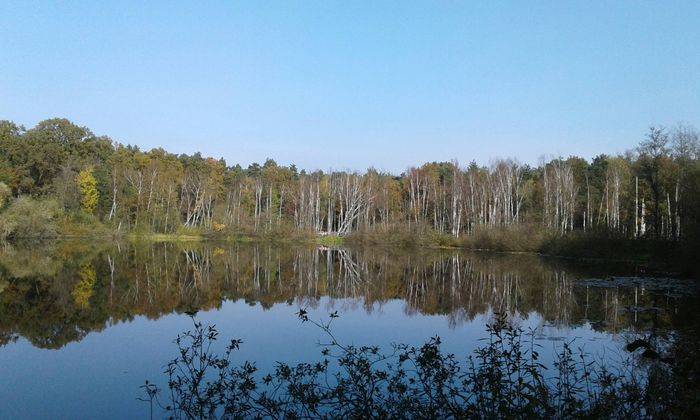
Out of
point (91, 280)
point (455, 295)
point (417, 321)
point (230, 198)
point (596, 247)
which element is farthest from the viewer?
point (230, 198)

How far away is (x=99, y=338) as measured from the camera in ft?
35.3

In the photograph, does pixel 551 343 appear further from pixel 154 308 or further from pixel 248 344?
pixel 154 308

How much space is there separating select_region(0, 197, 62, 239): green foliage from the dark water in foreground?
677 inches

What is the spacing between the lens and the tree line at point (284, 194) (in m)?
45.9

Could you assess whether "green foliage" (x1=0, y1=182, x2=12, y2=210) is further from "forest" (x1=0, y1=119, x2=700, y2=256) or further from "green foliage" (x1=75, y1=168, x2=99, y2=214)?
"green foliage" (x1=75, y1=168, x2=99, y2=214)

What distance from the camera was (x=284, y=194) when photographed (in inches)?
2729

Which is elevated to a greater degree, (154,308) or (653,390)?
(653,390)

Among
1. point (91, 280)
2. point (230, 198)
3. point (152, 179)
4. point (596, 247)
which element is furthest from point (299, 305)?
point (230, 198)

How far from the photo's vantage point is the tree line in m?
45.9

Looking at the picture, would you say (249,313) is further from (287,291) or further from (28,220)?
(28,220)

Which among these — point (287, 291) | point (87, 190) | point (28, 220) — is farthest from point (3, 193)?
point (287, 291)

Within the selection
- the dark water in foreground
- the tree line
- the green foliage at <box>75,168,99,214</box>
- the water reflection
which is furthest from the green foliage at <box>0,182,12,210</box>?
the dark water in foreground

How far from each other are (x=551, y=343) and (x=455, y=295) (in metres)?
7.60

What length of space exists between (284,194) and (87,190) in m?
24.1
